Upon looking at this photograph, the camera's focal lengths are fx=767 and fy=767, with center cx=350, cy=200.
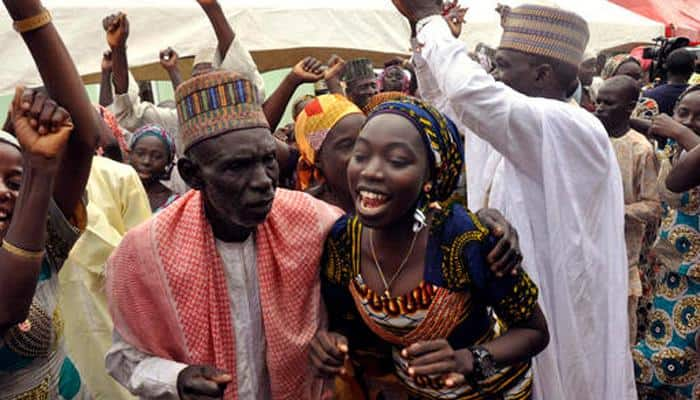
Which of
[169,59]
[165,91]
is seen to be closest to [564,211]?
[169,59]

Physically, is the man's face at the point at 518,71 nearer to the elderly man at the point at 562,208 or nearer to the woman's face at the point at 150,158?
the elderly man at the point at 562,208

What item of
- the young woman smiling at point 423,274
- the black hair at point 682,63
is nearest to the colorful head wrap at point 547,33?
the young woman smiling at point 423,274

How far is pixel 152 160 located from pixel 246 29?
2.63 meters

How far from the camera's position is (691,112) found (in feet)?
14.4

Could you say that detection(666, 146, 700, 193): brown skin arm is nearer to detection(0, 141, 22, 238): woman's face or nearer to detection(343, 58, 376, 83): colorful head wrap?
detection(343, 58, 376, 83): colorful head wrap

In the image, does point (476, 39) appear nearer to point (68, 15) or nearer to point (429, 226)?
point (68, 15)

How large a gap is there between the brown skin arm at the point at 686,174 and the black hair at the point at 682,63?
3502mm

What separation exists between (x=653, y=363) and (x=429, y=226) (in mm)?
2731

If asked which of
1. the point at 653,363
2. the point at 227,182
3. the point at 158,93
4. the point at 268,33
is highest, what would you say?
the point at 227,182

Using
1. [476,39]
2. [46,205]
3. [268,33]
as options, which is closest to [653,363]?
[46,205]

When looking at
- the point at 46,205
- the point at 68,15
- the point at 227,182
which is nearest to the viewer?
the point at 46,205

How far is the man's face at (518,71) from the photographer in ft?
11.4

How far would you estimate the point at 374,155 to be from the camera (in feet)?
7.77

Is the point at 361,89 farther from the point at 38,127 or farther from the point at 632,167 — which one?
the point at 38,127
